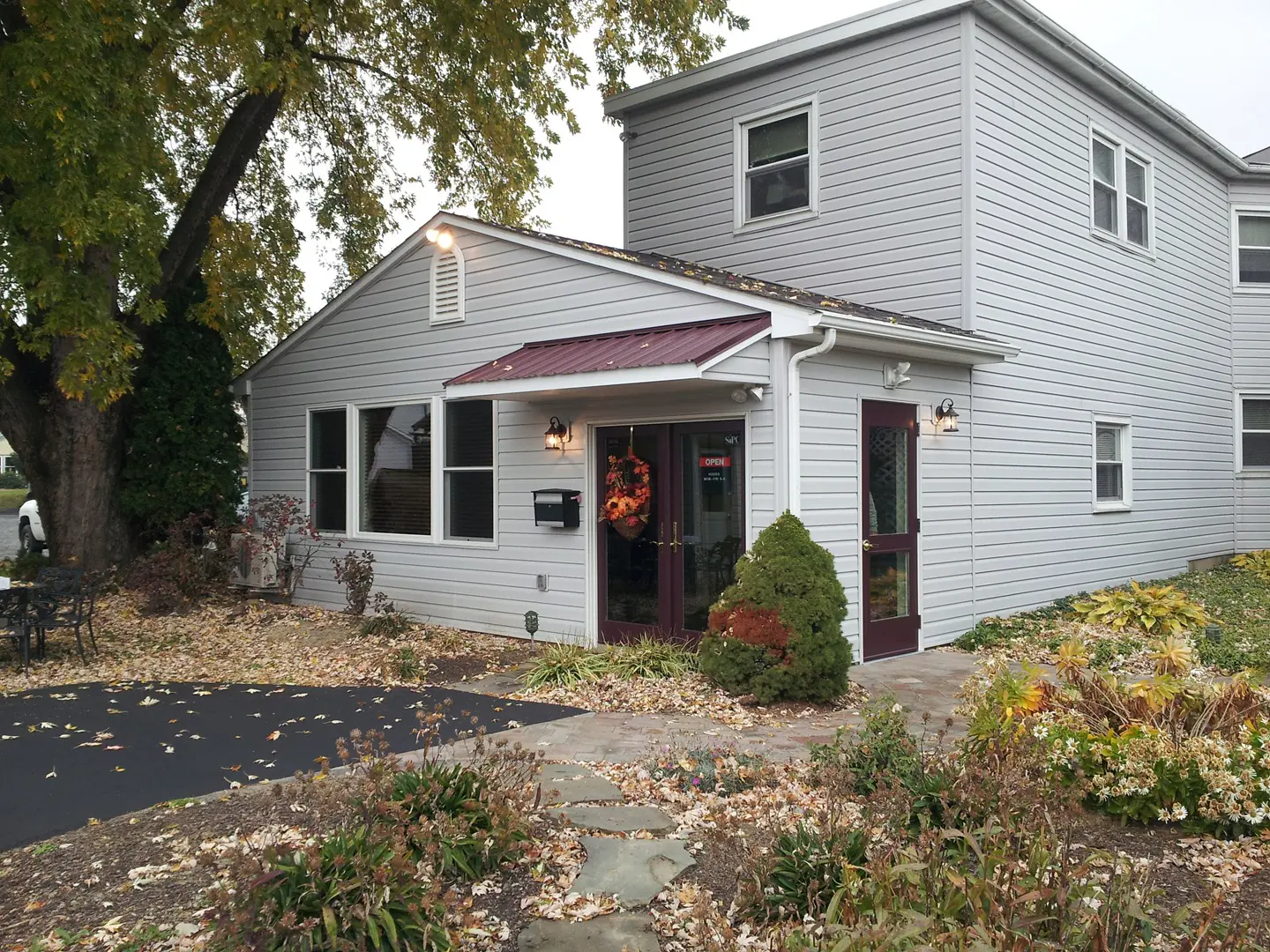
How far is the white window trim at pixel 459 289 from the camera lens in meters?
10.6

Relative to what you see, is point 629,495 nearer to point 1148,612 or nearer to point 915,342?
point 915,342

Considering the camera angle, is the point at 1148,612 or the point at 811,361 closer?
the point at 811,361

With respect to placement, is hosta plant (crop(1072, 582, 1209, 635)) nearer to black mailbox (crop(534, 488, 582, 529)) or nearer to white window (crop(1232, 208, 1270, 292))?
black mailbox (crop(534, 488, 582, 529))

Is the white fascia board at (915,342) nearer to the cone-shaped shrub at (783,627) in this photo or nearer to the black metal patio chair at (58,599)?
the cone-shaped shrub at (783,627)

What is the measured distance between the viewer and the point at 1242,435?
52.3 ft

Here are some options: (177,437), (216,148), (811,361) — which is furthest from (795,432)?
(216,148)

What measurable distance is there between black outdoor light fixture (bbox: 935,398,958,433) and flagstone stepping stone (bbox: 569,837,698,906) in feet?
20.1

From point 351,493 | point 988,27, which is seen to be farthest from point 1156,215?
point 351,493

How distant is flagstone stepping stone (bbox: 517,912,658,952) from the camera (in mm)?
3340

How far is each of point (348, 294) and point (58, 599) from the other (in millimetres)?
4644

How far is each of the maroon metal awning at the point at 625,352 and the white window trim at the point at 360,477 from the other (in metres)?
1.12

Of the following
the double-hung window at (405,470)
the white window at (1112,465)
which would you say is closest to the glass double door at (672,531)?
the double-hung window at (405,470)

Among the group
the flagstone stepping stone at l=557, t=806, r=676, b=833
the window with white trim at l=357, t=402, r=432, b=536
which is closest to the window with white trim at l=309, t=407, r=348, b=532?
the window with white trim at l=357, t=402, r=432, b=536

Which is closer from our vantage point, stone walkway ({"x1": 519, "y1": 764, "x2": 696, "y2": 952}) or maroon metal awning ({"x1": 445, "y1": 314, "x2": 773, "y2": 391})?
stone walkway ({"x1": 519, "y1": 764, "x2": 696, "y2": 952})
